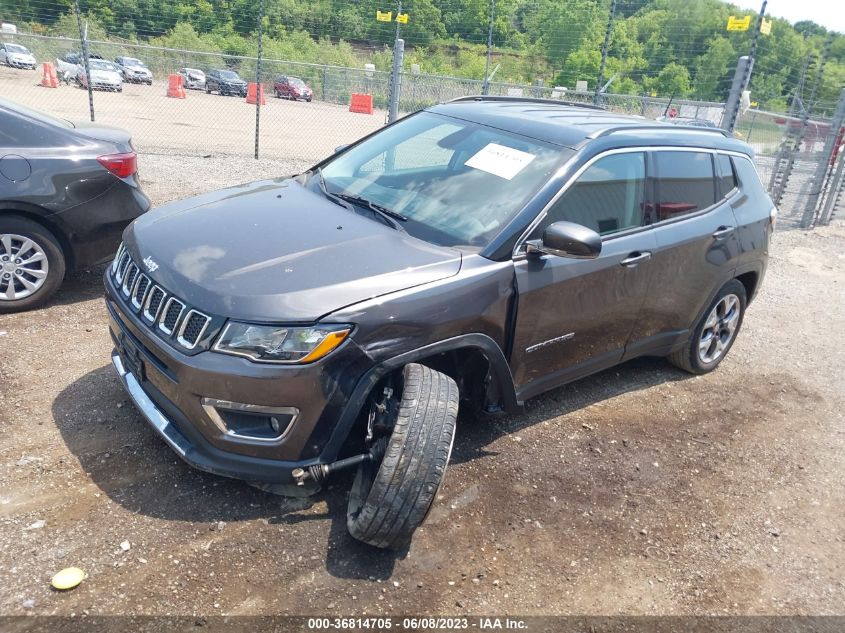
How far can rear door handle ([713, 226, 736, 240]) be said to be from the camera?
458cm

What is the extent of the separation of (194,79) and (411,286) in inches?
1112

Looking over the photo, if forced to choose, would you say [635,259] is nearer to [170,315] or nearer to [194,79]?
[170,315]

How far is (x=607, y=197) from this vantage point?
3.88m

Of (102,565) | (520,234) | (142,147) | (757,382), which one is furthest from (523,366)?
(142,147)

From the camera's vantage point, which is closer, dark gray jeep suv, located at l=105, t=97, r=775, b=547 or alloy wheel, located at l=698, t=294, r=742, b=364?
dark gray jeep suv, located at l=105, t=97, r=775, b=547

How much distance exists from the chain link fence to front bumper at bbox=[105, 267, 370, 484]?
176 inches

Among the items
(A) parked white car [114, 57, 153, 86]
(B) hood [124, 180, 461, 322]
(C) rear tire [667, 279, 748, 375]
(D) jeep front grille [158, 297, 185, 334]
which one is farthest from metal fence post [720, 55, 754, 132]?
(A) parked white car [114, 57, 153, 86]

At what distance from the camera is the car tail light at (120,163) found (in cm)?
497

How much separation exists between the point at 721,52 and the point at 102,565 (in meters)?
21.1

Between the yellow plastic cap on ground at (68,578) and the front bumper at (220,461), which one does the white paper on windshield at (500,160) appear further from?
the yellow plastic cap on ground at (68,578)

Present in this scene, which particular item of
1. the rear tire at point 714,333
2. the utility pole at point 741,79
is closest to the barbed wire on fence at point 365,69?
the utility pole at point 741,79

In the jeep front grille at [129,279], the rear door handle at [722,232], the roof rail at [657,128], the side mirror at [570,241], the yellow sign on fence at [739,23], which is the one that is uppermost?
the yellow sign on fence at [739,23]

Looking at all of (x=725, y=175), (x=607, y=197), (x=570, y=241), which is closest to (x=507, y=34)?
(x=725, y=175)

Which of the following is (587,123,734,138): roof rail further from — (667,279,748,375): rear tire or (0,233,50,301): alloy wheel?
(0,233,50,301): alloy wheel
